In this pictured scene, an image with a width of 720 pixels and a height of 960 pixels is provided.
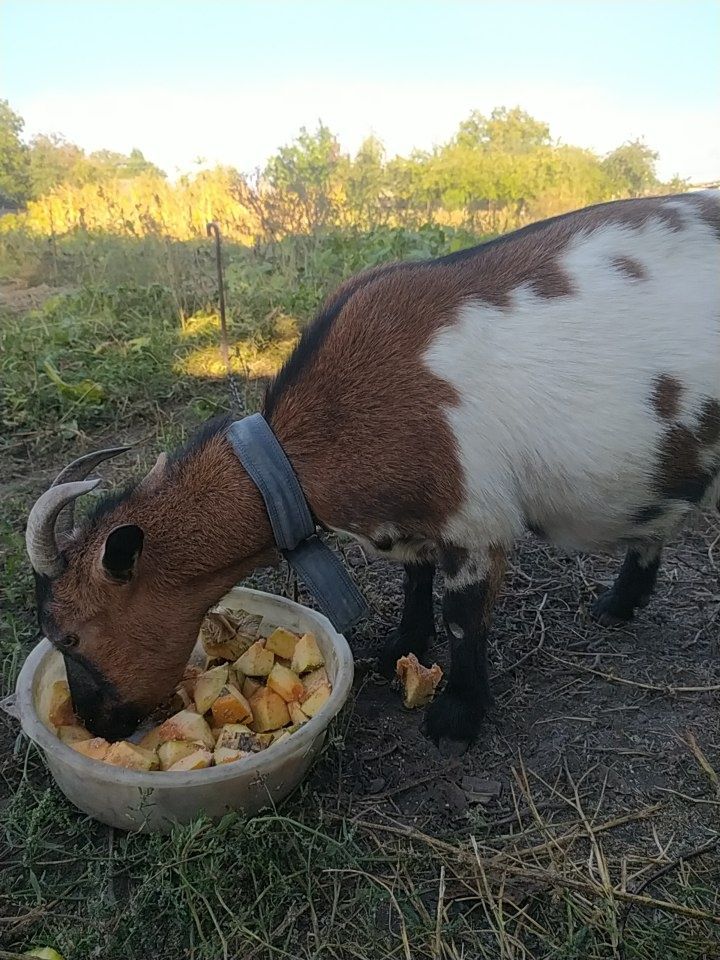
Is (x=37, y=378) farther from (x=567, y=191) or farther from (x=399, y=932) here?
(x=567, y=191)

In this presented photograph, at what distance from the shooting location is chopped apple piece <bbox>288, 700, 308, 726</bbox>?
2.77 m

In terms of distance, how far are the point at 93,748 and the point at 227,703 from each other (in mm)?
483

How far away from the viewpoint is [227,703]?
2775 mm

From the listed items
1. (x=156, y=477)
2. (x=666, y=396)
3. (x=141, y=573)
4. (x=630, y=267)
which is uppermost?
(x=630, y=267)

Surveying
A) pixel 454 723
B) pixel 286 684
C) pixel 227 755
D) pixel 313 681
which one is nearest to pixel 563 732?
pixel 454 723

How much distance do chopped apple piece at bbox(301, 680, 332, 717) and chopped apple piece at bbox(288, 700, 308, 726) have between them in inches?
0.5

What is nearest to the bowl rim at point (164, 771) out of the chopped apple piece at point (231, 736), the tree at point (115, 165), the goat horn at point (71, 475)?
the chopped apple piece at point (231, 736)

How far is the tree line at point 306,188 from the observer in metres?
8.49

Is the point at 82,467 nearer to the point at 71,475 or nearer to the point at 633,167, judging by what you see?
the point at 71,475

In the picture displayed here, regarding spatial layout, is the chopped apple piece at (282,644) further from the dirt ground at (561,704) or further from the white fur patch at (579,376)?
the white fur patch at (579,376)

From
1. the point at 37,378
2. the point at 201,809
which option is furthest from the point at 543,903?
the point at 37,378

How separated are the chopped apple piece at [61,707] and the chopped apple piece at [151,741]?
0.84 feet

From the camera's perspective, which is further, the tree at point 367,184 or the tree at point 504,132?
the tree at point 504,132

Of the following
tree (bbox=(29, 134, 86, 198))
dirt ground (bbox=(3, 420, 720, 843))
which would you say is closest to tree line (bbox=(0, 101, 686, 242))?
tree (bbox=(29, 134, 86, 198))
